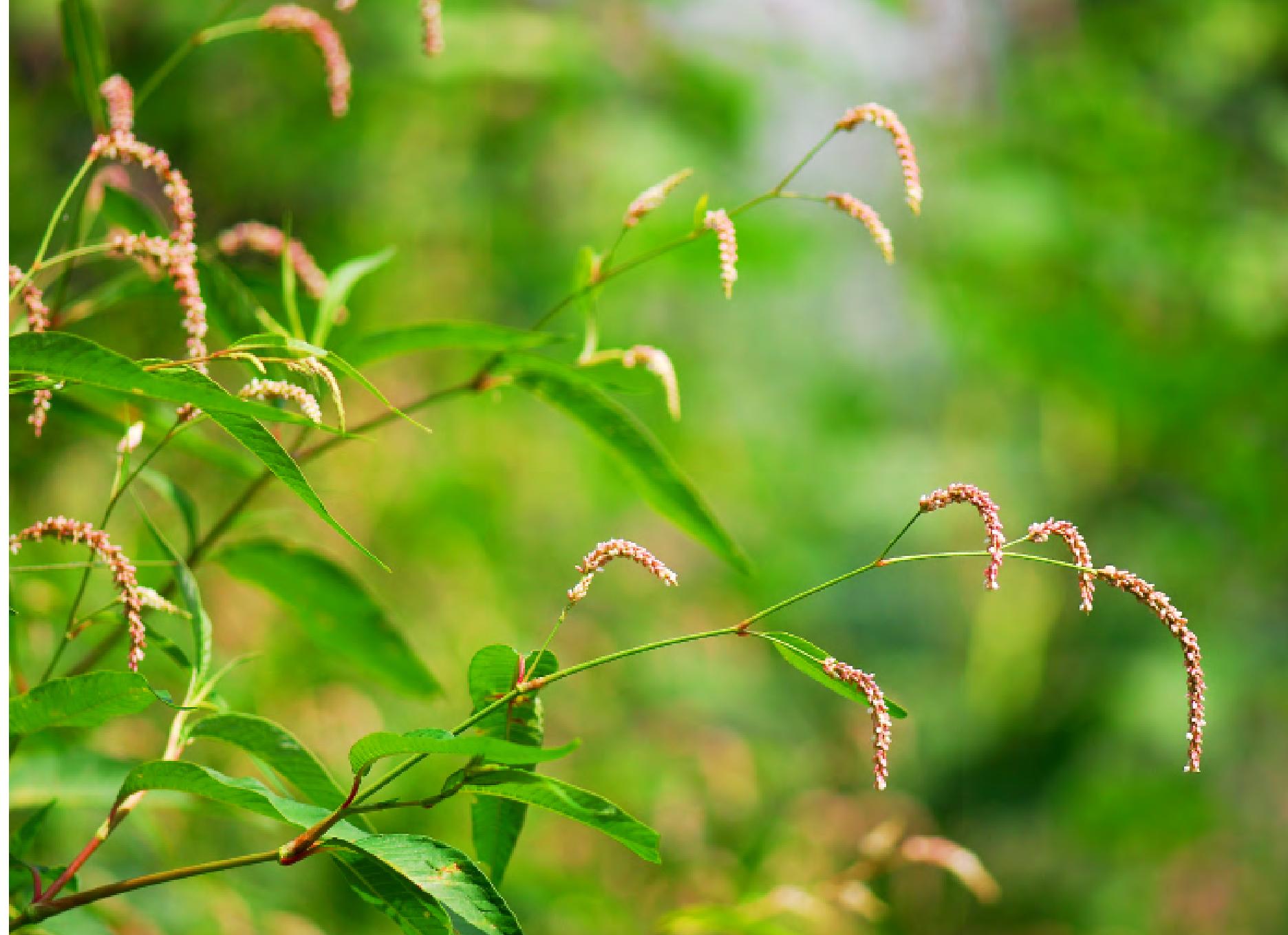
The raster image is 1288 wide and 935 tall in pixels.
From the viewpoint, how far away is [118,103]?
1.59ft

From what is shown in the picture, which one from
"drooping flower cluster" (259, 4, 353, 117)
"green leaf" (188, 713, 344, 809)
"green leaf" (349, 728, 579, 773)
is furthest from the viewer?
"drooping flower cluster" (259, 4, 353, 117)

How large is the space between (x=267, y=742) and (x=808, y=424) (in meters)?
2.19

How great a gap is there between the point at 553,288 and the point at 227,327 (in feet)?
4.88

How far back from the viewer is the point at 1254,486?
7.17 ft

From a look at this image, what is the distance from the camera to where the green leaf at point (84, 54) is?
51 cm

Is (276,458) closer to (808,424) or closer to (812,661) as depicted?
(812,661)

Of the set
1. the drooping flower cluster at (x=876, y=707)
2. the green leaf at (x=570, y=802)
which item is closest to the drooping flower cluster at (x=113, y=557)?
the green leaf at (x=570, y=802)

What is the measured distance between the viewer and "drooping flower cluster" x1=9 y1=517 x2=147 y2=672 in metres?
0.38

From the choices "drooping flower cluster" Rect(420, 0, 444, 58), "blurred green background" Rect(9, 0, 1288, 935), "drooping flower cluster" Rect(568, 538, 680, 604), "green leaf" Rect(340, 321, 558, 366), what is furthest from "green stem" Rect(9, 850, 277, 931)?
"blurred green background" Rect(9, 0, 1288, 935)

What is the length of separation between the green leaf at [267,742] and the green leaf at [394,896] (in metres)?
0.05

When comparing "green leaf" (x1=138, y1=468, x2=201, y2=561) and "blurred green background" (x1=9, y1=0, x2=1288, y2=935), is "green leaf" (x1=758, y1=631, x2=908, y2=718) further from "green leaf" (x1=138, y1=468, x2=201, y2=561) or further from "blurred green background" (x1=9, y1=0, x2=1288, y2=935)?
"blurred green background" (x1=9, y1=0, x2=1288, y2=935)

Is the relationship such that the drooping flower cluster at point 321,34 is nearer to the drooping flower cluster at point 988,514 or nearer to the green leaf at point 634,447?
the green leaf at point 634,447

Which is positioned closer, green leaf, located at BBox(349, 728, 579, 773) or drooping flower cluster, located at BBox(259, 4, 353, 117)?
green leaf, located at BBox(349, 728, 579, 773)

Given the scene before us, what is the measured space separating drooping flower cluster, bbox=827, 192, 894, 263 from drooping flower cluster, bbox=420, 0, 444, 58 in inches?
7.4
